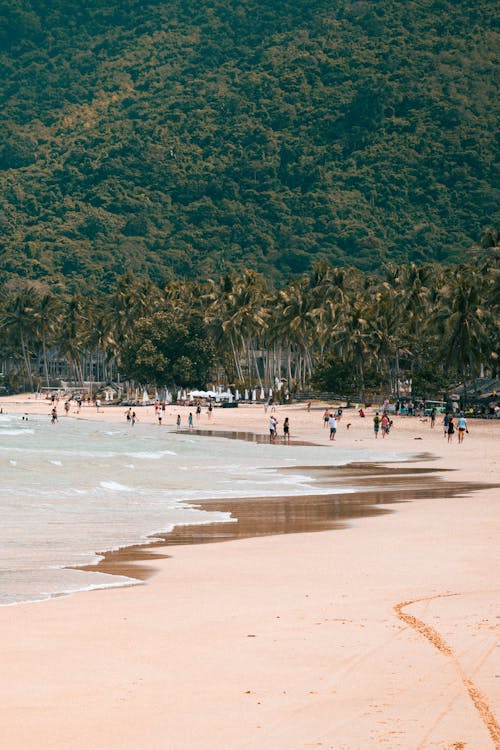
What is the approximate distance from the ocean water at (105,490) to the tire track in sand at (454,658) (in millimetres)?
4061

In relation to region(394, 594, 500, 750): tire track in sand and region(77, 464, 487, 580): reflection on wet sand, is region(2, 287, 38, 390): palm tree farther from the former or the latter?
region(394, 594, 500, 750): tire track in sand

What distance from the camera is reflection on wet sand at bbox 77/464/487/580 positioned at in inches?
695

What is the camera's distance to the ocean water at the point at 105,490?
1636 centimetres

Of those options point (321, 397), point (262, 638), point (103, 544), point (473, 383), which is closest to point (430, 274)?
point (321, 397)

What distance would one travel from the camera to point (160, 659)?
9930 millimetres

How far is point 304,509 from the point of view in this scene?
25141mm

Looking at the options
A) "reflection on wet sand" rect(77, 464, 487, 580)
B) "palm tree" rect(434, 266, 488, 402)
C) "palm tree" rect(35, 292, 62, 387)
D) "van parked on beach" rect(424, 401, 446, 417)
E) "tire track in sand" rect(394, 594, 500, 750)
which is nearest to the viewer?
"tire track in sand" rect(394, 594, 500, 750)

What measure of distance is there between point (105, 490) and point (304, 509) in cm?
668

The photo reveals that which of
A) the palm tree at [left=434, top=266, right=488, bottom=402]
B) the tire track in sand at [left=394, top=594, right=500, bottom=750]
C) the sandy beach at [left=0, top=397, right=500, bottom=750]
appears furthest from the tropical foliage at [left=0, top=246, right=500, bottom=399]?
the tire track in sand at [left=394, top=594, right=500, bottom=750]

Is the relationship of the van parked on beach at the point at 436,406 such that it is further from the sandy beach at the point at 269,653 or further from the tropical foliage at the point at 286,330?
the sandy beach at the point at 269,653

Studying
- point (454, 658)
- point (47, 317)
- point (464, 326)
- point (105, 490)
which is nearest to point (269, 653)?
point (454, 658)

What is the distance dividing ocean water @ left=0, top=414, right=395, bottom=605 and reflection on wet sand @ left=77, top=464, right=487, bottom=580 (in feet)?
1.58

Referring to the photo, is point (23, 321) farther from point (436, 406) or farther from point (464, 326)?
point (464, 326)

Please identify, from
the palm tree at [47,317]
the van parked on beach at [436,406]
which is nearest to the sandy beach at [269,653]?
the van parked on beach at [436,406]
